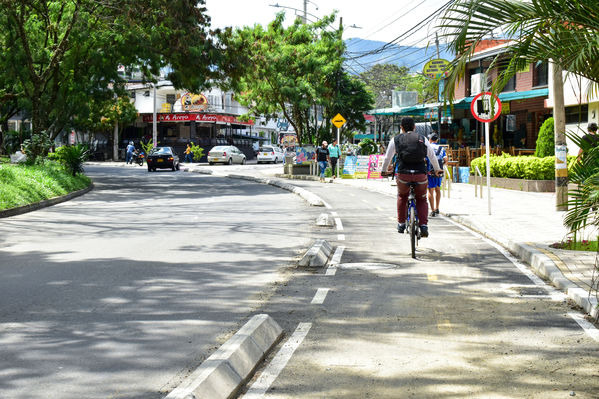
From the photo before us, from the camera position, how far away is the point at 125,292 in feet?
26.9

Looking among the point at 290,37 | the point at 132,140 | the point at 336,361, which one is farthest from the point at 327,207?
the point at 132,140

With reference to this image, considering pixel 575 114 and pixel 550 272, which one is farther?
pixel 575 114

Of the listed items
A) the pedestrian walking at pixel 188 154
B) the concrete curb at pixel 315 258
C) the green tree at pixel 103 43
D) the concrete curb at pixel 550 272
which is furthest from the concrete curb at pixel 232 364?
the pedestrian walking at pixel 188 154

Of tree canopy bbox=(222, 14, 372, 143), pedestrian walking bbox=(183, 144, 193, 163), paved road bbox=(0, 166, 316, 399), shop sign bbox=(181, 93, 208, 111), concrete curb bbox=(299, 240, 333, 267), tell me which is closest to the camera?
paved road bbox=(0, 166, 316, 399)

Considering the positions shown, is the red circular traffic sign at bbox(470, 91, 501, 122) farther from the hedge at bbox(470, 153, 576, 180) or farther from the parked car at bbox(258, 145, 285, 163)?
the parked car at bbox(258, 145, 285, 163)

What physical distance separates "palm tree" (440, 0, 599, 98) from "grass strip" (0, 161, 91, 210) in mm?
12720

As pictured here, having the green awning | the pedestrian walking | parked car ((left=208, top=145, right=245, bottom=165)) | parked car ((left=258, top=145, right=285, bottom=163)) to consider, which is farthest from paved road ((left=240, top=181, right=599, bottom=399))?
parked car ((left=258, top=145, right=285, bottom=163))

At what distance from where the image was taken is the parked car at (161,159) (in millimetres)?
48875

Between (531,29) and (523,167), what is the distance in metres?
18.4

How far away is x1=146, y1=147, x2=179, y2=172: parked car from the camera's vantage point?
4888 cm

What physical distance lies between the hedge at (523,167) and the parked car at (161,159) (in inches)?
960

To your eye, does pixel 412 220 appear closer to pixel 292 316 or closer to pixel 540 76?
pixel 292 316

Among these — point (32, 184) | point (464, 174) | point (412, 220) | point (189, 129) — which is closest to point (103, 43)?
point (32, 184)

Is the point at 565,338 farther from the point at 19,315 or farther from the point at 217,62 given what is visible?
the point at 217,62
